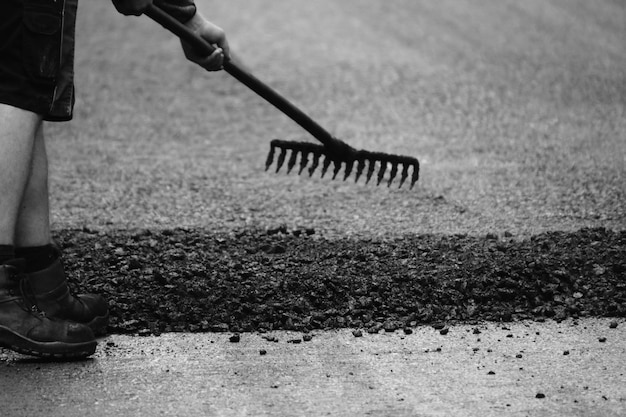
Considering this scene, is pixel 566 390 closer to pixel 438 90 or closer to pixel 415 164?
pixel 415 164

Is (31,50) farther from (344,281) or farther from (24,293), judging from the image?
(344,281)

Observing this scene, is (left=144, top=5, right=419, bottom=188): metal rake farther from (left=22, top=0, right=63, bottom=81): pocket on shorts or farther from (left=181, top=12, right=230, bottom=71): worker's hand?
(left=22, top=0, right=63, bottom=81): pocket on shorts

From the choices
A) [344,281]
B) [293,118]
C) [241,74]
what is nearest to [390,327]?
[344,281]

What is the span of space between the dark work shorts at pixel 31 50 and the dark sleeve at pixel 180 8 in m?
0.76

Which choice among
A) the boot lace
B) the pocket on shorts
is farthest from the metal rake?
the boot lace

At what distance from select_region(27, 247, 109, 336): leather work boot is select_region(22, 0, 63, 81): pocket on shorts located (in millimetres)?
695

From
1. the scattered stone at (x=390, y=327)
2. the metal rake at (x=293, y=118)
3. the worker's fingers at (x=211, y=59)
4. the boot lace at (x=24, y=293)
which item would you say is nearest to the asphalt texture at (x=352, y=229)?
the scattered stone at (x=390, y=327)

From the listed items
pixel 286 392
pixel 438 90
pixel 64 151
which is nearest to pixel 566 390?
pixel 286 392

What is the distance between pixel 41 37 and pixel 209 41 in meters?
0.97

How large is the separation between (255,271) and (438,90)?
5.04 metres

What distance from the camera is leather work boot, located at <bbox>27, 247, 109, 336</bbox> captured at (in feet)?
11.4

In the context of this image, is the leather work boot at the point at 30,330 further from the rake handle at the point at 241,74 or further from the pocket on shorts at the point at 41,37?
the rake handle at the point at 241,74

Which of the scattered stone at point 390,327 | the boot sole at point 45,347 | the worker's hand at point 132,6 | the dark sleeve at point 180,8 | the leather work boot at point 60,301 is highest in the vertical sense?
the dark sleeve at point 180,8

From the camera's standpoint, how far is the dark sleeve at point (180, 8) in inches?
158
